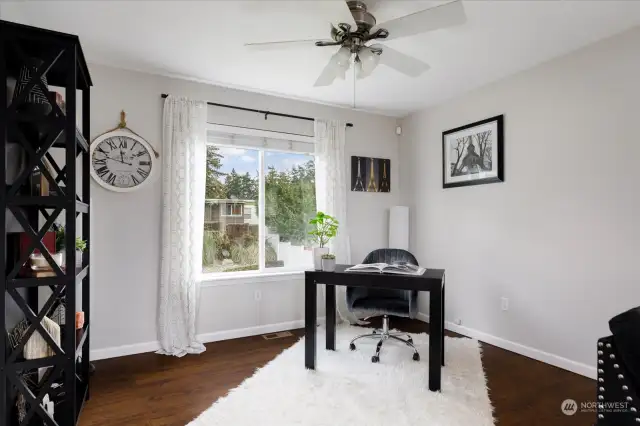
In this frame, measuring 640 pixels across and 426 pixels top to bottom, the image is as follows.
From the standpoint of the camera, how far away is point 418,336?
3676mm

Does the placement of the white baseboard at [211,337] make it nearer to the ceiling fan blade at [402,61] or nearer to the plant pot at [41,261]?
the plant pot at [41,261]

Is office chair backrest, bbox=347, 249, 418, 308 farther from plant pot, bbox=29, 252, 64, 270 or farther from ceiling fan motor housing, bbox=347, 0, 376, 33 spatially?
plant pot, bbox=29, 252, 64, 270

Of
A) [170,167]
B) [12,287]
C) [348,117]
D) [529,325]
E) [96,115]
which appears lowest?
[529,325]

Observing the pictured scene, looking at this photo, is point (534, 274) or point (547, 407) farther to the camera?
point (534, 274)

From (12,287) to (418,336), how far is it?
323 centimetres

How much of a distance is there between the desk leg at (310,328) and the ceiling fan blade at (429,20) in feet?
6.06

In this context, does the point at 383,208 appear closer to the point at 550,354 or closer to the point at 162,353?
the point at 550,354

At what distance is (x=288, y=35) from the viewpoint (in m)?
2.67

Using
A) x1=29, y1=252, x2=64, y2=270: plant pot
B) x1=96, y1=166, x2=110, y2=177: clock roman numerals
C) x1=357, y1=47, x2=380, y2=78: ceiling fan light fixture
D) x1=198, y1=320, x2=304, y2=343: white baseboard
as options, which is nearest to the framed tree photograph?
x1=357, y1=47, x2=380, y2=78: ceiling fan light fixture

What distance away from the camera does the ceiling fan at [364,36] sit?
196 cm

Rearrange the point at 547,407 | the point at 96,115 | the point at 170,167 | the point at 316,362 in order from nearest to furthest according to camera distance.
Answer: the point at 547,407
the point at 316,362
the point at 96,115
the point at 170,167

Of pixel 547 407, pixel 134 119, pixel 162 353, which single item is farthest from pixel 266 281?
pixel 547 407

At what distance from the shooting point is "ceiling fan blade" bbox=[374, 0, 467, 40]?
175 cm

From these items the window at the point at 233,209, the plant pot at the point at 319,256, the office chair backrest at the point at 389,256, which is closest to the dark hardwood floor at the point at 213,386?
the plant pot at the point at 319,256
